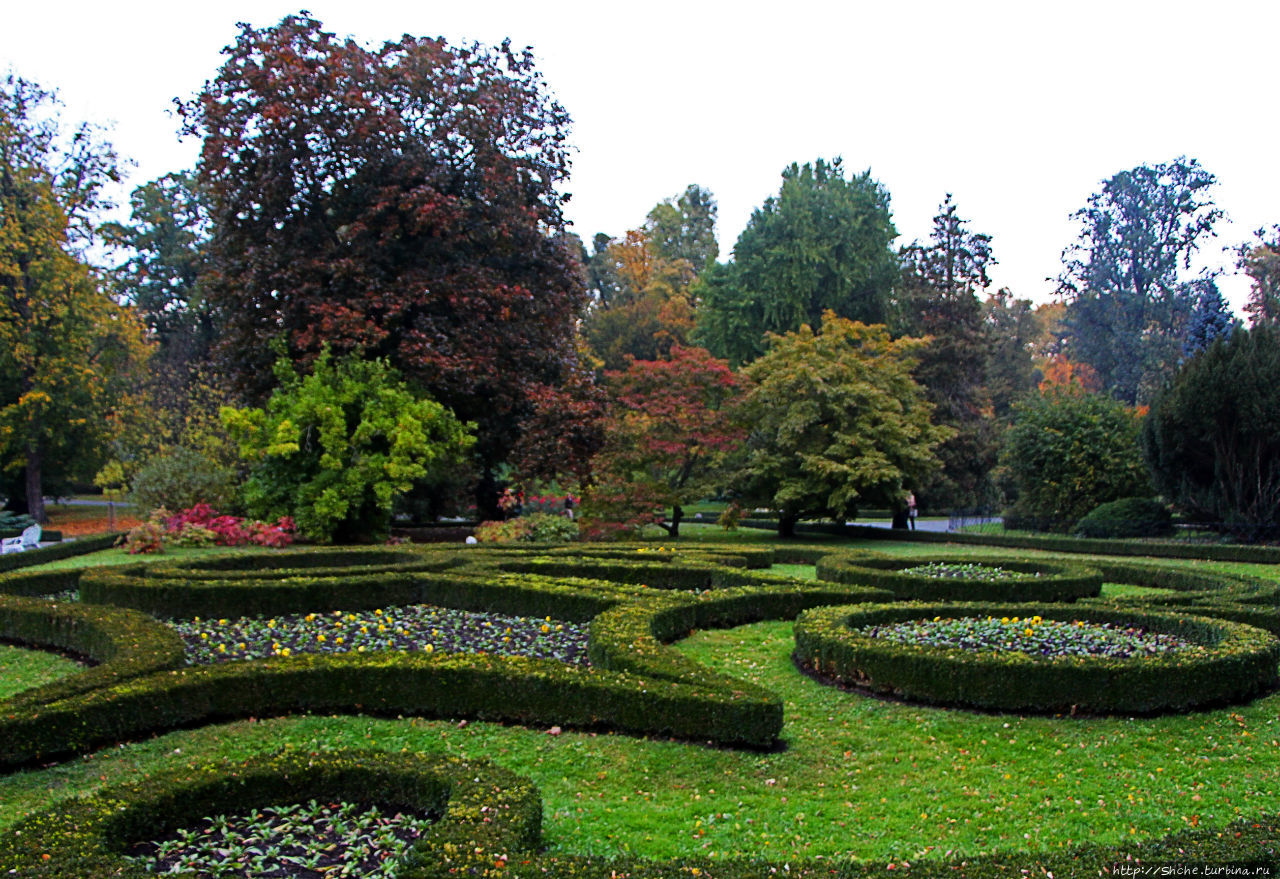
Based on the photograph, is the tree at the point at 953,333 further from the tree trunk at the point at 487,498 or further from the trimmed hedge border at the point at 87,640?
the trimmed hedge border at the point at 87,640

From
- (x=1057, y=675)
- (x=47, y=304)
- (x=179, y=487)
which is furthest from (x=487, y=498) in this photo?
(x=1057, y=675)

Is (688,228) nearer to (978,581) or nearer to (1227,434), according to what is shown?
(1227,434)

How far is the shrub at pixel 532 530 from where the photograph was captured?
18.6 metres

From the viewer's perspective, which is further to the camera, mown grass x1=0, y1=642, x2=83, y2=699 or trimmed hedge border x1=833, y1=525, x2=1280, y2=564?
trimmed hedge border x1=833, y1=525, x2=1280, y2=564

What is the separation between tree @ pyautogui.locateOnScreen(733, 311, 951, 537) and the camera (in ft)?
69.2

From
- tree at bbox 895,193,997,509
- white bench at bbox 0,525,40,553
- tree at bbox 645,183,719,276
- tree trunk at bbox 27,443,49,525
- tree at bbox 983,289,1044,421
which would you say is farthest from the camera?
tree at bbox 645,183,719,276

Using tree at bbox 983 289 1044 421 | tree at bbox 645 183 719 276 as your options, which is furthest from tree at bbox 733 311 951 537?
tree at bbox 645 183 719 276

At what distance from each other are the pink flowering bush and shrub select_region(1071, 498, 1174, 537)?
17707mm

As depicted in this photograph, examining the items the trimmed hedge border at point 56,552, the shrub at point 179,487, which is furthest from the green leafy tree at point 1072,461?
the trimmed hedge border at point 56,552

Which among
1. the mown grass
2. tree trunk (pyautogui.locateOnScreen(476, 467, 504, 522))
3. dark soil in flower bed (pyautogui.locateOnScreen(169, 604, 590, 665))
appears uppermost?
tree trunk (pyautogui.locateOnScreen(476, 467, 504, 522))

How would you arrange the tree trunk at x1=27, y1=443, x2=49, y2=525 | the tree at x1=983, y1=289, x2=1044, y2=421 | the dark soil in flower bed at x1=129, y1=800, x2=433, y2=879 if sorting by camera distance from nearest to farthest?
the dark soil in flower bed at x1=129, y1=800, x2=433, y2=879 → the tree trunk at x1=27, y1=443, x2=49, y2=525 → the tree at x1=983, y1=289, x2=1044, y2=421

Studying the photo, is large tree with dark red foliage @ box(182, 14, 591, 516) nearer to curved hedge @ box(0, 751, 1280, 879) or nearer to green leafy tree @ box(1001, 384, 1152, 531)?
green leafy tree @ box(1001, 384, 1152, 531)

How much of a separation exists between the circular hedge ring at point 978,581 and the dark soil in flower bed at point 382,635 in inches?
179

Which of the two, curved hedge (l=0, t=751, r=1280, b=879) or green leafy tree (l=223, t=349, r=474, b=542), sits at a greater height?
green leafy tree (l=223, t=349, r=474, b=542)
